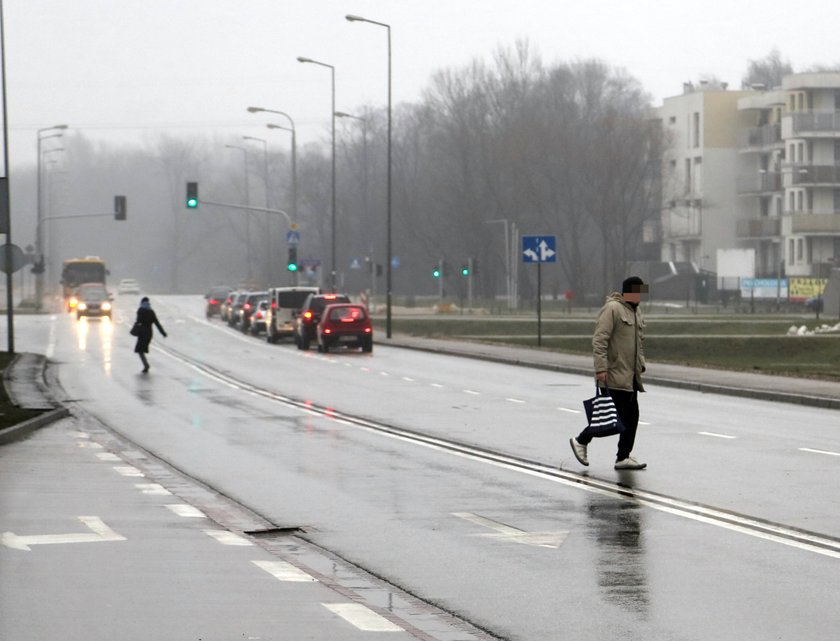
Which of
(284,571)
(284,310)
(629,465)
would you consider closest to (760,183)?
(284,310)

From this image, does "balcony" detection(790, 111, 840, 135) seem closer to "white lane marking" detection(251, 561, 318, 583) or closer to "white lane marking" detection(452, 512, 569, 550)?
"white lane marking" detection(452, 512, 569, 550)

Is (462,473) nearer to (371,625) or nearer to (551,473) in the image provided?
(551,473)

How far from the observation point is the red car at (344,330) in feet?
160

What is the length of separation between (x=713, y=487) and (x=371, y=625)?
6781mm

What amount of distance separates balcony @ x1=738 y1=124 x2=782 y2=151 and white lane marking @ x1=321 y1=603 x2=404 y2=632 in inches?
4270

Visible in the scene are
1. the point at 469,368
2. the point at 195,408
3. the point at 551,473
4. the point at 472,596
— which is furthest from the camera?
the point at 469,368

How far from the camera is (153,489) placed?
15.0 m

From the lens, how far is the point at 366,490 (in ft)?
48.9

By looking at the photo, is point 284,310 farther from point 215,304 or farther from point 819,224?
point 819,224

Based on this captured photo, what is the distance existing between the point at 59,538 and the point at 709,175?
111457mm

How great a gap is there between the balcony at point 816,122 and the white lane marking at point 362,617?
333ft

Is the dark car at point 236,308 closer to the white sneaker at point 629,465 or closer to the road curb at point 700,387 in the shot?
the road curb at point 700,387

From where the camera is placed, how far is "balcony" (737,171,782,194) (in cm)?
11431

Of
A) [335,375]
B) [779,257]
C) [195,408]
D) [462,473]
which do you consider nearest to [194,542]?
[462,473]
